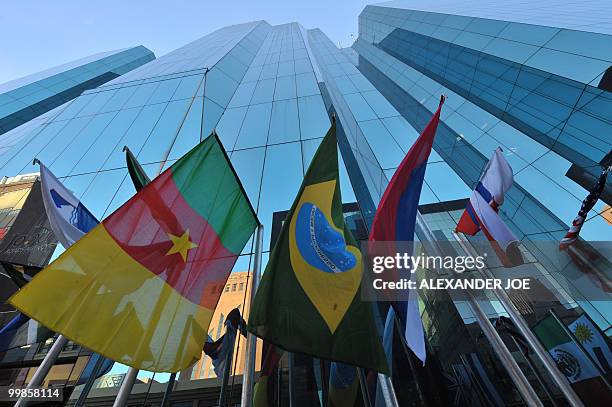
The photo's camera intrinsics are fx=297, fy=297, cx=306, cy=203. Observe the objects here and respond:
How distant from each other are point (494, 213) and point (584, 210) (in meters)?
4.82

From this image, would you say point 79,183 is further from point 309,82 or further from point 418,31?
point 418,31

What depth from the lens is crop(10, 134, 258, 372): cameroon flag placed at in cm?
366

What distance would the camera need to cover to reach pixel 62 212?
22.4 feet

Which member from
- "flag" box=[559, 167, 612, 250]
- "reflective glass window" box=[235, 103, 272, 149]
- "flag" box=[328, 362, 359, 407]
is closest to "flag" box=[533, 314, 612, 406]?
"flag" box=[559, 167, 612, 250]

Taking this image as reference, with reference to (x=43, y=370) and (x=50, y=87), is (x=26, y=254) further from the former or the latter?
(x=50, y=87)

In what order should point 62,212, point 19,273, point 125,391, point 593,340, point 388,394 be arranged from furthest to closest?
point 19,273 < point 593,340 < point 62,212 < point 388,394 < point 125,391

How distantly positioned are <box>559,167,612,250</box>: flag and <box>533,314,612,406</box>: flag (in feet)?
9.21

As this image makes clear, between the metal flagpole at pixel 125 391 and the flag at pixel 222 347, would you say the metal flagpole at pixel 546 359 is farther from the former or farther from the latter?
the metal flagpole at pixel 125 391

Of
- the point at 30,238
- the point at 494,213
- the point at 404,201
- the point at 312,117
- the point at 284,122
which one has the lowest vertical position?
the point at 404,201

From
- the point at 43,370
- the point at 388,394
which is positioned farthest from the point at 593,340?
the point at 43,370

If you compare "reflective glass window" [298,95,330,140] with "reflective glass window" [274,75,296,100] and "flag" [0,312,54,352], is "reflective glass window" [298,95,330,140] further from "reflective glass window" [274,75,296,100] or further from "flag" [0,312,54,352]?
"flag" [0,312,54,352]

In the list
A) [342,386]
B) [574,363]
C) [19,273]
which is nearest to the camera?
[342,386]

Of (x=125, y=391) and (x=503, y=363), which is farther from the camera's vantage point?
(x=503, y=363)

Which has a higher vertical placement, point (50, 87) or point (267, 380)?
point (50, 87)
